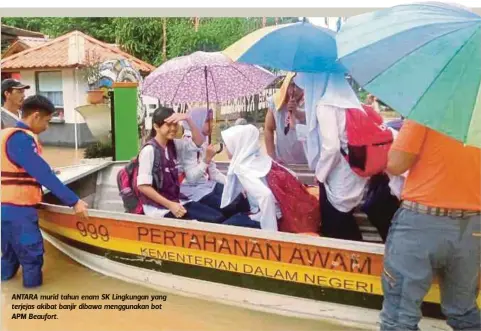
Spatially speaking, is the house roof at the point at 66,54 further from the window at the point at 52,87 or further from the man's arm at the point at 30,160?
the man's arm at the point at 30,160

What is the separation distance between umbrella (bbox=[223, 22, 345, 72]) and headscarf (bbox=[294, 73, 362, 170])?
0.05 meters

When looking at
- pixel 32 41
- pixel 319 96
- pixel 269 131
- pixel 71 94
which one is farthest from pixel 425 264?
pixel 71 94

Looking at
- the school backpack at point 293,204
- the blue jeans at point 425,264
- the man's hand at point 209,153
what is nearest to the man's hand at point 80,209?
the man's hand at point 209,153

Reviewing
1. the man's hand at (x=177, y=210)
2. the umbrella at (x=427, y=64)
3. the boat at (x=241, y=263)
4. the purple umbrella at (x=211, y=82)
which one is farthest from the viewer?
the purple umbrella at (x=211, y=82)

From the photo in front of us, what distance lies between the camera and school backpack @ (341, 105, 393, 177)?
2898mm

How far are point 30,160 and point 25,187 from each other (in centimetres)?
16

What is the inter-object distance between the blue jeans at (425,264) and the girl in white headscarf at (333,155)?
73 centimetres

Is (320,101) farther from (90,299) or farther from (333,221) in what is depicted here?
(90,299)

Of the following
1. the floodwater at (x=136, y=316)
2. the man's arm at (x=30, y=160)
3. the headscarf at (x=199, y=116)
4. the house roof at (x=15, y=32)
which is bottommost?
the floodwater at (x=136, y=316)

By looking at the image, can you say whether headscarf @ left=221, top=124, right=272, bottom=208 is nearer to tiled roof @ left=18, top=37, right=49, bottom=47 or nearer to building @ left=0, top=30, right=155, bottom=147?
building @ left=0, top=30, right=155, bottom=147

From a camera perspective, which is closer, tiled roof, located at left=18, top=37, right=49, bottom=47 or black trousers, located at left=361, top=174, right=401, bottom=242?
tiled roof, located at left=18, top=37, right=49, bottom=47

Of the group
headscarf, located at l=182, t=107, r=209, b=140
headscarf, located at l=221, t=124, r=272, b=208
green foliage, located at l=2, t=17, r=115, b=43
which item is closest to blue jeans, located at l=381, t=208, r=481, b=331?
headscarf, located at l=221, t=124, r=272, b=208

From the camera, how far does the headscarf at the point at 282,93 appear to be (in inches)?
146

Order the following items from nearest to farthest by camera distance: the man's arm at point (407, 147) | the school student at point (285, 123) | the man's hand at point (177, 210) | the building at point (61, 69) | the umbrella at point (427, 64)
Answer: the umbrella at point (427, 64)
the man's arm at point (407, 147)
the building at point (61, 69)
the man's hand at point (177, 210)
the school student at point (285, 123)
